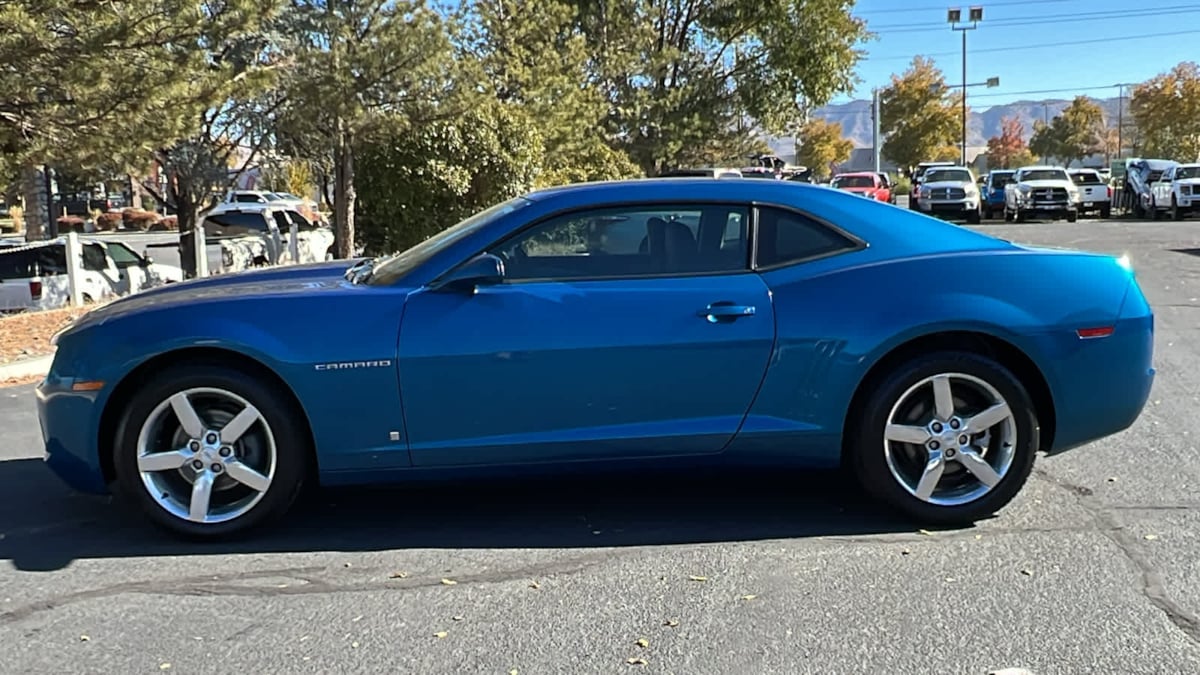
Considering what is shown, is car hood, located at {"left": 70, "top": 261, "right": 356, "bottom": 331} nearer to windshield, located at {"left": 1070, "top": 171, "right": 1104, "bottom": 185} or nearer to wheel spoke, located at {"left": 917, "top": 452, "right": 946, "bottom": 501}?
wheel spoke, located at {"left": 917, "top": 452, "right": 946, "bottom": 501}

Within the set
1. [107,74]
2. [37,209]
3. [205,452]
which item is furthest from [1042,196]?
[205,452]

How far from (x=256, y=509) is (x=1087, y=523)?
358cm

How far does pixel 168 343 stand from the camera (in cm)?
421

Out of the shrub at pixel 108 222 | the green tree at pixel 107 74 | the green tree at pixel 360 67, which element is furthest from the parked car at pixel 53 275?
the shrub at pixel 108 222

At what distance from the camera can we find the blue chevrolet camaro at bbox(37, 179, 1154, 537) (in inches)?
167

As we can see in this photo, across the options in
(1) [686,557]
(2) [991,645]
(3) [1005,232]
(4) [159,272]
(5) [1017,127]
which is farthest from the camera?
(5) [1017,127]

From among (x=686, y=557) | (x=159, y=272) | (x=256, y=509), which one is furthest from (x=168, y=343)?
(x=159, y=272)

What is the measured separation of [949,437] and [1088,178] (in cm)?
3444

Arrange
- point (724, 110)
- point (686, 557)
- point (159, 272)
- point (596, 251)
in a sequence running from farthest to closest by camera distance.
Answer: point (724, 110) < point (159, 272) < point (596, 251) < point (686, 557)

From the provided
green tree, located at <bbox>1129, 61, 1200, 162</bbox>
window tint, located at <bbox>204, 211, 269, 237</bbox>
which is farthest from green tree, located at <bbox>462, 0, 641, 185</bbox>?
green tree, located at <bbox>1129, 61, 1200, 162</bbox>

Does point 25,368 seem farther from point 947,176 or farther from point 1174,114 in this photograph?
point 1174,114

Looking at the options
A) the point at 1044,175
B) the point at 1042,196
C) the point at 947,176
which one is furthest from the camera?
the point at 947,176

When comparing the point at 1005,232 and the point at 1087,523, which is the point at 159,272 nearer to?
the point at 1087,523

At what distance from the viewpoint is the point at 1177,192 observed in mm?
31297
